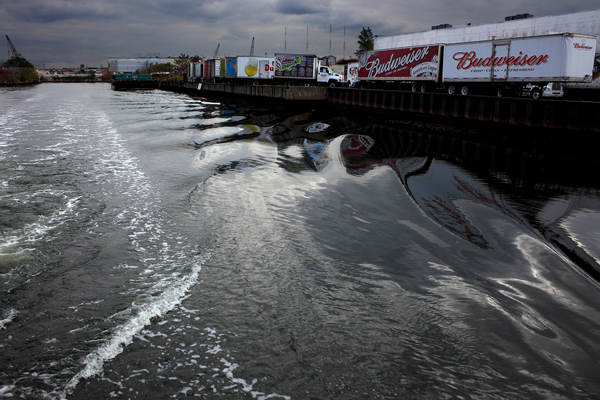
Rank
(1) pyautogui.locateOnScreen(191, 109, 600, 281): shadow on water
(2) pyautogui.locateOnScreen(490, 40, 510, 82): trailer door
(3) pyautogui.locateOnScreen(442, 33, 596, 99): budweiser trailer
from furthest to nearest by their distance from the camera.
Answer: (2) pyautogui.locateOnScreen(490, 40, 510, 82): trailer door → (3) pyautogui.locateOnScreen(442, 33, 596, 99): budweiser trailer → (1) pyautogui.locateOnScreen(191, 109, 600, 281): shadow on water

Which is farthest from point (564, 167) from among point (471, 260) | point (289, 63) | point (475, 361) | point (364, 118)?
point (289, 63)

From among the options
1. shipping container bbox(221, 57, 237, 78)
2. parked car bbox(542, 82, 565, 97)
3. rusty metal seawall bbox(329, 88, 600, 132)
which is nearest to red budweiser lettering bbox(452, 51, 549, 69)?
parked car bbox(542, 82, 565, 97)

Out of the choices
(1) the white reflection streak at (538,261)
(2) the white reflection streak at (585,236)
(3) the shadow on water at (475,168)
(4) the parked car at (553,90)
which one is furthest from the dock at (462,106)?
(1) the white reflection streak at (538,261)

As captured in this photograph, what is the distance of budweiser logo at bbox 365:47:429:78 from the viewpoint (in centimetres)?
3158

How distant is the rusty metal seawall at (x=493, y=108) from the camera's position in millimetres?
16312

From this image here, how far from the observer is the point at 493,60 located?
2603 cm

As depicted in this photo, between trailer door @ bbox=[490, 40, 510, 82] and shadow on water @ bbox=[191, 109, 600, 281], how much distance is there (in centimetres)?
687

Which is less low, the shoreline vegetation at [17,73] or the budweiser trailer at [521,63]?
the shoreline vegetation at [17,73]

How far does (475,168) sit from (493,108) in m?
9.43

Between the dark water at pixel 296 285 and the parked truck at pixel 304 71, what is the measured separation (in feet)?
134

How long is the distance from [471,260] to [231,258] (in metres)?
3.70

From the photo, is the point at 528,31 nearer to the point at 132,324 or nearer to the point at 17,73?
the point at 132,324

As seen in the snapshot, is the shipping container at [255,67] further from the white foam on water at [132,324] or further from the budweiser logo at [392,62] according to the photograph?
the white foam on water at [132,324]

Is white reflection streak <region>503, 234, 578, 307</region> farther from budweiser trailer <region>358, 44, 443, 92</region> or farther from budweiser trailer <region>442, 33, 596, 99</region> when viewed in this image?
budweiser trailer <region>358, 44, 443, 92</region>
